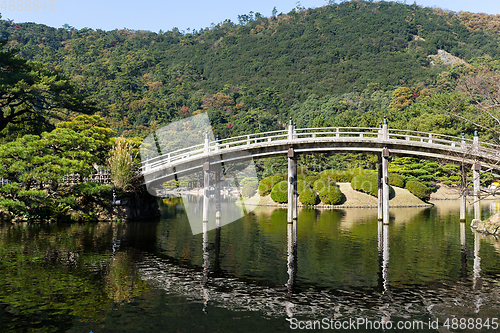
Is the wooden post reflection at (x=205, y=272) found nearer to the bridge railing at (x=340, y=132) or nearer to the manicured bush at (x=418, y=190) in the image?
the bridge railing at (x=340, y=132)

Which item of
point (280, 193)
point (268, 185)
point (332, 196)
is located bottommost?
point (332, 196)

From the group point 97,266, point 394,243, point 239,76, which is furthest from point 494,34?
point 97,266

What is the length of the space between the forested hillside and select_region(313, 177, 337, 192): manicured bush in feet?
94.2

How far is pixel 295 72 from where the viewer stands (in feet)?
532

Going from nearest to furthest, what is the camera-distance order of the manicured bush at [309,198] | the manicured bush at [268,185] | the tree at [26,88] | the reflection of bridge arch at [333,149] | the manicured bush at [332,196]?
1. the reflection of bridge arch at [333,149]
2. the tree at [26,88]
3. the manicured bush at [332,196]
4. the manicured bush at [309,198]
5. the manicured bush at [268,185]

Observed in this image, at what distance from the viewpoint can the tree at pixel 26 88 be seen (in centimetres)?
4431

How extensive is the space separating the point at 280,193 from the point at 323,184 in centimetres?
526

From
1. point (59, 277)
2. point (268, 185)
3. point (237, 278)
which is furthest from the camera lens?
point (268, 185)

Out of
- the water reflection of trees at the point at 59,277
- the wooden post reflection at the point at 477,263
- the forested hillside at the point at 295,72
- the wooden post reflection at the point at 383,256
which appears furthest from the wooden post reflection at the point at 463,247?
the forested hillside at the point at 295,72

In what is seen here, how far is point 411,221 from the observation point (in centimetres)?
3672

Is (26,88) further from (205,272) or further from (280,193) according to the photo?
(205,272)

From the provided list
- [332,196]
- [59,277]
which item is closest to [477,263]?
[59,277]

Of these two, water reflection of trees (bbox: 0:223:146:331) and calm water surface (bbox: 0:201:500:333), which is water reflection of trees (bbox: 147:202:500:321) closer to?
calm water surface (bbox: 0:201:500:333)

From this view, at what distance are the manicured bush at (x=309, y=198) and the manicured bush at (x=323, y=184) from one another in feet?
2.96
